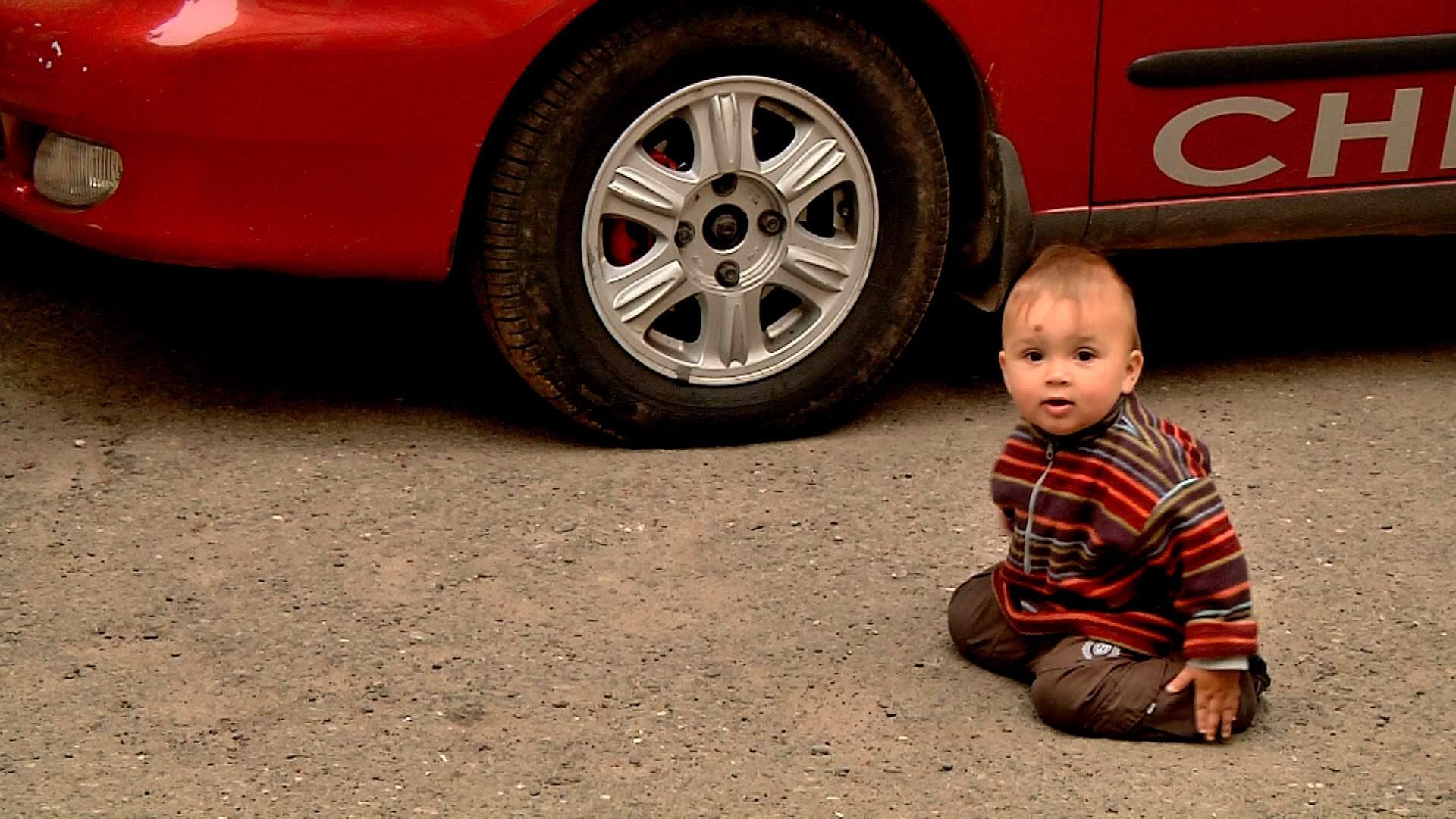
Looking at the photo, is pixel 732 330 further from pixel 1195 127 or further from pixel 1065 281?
pixel 1065 281

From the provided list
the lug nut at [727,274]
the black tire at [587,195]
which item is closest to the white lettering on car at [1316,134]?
the black tire at [587,195]

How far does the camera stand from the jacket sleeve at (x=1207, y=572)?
105 inches

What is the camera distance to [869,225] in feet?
12.5

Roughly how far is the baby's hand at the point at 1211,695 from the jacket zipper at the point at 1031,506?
27cm

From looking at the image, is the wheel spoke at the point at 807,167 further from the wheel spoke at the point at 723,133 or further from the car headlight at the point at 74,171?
the car headlight at the point at 74,171

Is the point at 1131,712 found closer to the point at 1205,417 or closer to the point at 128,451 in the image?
the point at 1205,417

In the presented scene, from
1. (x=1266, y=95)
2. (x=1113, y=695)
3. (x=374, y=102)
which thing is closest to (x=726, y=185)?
(x=374, y=102)

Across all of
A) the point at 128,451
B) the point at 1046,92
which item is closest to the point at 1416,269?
the point at 1046,92

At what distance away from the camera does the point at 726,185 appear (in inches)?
146

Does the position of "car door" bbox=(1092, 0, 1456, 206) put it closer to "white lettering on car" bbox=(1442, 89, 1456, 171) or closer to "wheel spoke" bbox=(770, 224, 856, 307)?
"white lettering on car" bbox=(1442, 89, 1456, 171)

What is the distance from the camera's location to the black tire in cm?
360

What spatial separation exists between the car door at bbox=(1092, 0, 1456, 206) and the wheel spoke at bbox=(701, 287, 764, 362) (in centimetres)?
69

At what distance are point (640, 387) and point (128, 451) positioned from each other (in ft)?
3.20

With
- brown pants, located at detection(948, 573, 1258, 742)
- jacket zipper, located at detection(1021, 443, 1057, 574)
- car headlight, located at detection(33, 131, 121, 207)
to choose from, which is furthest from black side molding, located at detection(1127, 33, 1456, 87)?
car headlight, located at detection(33, 131, 121, 207)
